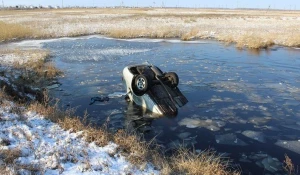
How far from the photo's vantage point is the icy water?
26.6ft

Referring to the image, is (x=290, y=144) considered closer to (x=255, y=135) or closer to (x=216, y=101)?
(x=255, y=135)

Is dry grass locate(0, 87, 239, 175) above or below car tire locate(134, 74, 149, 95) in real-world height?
below

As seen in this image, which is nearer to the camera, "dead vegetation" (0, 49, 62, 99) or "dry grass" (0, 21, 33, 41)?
"dead vegetation" (0, 49, 62, 99)

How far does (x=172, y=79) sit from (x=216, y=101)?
2.05 m

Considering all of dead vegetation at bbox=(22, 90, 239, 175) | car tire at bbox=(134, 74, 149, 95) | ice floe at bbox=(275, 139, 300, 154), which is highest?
car tire at bbox=(134, 74, 149, 95)

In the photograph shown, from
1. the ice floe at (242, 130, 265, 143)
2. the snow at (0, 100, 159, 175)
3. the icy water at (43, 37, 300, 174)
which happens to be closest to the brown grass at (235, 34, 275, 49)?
the icy water at (43, 37, 300, 174)

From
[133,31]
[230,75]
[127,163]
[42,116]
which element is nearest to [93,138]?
[127,163]

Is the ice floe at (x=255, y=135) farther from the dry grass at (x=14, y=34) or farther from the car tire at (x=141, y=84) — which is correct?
the dry grass at (x=14, y=34)

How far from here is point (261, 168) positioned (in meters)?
6.96

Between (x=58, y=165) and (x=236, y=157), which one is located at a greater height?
(x=58, y=165)

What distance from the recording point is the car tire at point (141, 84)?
33.6 ft

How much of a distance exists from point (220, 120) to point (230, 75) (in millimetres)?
6669

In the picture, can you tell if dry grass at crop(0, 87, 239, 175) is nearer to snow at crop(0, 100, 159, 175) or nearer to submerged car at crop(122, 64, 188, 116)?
snow at crop(0, 100, 159, 175)

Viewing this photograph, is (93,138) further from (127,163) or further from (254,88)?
(254,88)
